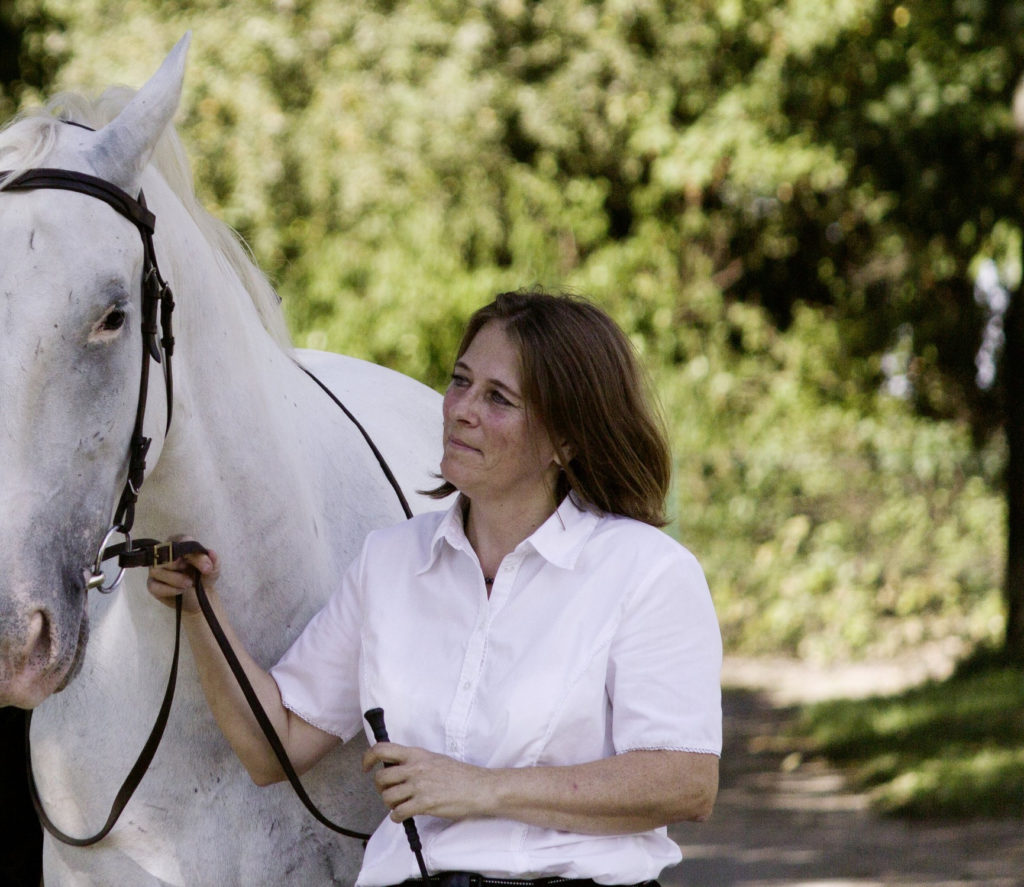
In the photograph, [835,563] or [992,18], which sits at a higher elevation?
[992,18]

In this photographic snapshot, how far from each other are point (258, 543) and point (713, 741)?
90 cm

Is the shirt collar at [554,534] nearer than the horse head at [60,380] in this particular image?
No

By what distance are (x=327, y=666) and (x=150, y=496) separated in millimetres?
467

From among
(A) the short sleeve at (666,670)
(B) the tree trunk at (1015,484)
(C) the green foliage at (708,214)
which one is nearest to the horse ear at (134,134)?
(A) the short sleeve at (666,670)

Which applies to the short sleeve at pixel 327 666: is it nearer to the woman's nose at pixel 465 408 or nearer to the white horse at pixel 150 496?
the white horse at pixel 150 496

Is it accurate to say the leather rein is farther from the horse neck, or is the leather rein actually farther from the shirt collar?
the shirt collar

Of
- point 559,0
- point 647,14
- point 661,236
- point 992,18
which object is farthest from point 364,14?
point 992,18

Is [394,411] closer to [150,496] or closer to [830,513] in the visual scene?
[150,496]

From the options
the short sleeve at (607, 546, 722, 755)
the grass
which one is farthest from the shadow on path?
the short sleeve at (607, 546, 722, 755)

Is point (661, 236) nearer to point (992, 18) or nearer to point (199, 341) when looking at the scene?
point (992, 18)

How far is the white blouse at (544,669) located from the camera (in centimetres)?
218

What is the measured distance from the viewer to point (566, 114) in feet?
38.9

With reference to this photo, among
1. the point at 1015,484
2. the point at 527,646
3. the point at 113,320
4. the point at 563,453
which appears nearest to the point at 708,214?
the point at 1015,484

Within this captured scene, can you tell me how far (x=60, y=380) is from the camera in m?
1.89
